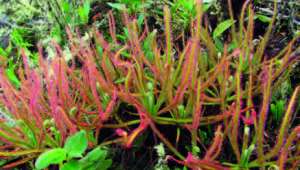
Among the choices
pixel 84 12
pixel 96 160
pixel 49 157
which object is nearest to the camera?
pixel 49 157

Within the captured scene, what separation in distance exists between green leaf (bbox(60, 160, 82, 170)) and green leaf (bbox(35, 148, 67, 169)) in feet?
0.12

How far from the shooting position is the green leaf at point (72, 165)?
1090mm

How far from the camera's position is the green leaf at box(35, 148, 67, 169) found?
3.31 feet

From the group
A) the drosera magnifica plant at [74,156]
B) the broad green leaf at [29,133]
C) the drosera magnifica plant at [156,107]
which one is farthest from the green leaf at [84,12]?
the drosera magnifica plant at [74,156]

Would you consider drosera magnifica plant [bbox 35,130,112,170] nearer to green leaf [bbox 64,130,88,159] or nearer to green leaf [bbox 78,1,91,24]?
green leaf [bbox 64,130,88,159]

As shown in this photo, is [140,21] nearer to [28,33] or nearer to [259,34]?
[259,34]

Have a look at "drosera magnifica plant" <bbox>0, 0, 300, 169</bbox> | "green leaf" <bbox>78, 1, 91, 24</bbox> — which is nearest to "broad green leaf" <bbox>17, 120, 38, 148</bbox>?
"drosera magnifica plant" <bbox>0, 0, 300, 169</bbox>

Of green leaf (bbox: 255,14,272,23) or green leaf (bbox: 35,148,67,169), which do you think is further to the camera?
green leaf (bbox: 255,14,272,23)

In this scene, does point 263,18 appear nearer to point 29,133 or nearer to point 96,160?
point 96,160

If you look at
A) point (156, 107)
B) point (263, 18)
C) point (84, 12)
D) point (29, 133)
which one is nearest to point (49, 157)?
point (29, 133)

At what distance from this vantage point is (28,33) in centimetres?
196

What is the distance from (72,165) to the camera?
1098 mm

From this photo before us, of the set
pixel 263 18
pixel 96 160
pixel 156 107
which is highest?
pixel 263 18

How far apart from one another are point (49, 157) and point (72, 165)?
0.29ft
